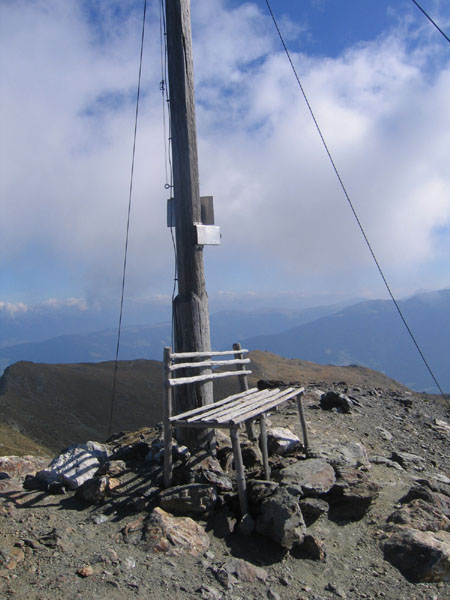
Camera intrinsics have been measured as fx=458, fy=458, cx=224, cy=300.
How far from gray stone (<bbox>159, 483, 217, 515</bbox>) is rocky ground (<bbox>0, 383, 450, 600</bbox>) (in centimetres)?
1

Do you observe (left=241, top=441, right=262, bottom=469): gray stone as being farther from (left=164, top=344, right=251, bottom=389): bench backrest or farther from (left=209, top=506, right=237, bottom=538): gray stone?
(left=209, top=506, right=237, bottom=538): gray stone

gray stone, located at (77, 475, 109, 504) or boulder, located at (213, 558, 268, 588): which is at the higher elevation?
gray stone, located at (77, 475, 109, 504)

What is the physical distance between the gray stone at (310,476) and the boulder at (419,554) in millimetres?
1002

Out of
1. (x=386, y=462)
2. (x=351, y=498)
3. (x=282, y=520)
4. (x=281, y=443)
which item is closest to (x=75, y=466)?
(x=282, y=520)

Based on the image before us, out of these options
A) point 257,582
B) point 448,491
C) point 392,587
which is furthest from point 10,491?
point 448,491

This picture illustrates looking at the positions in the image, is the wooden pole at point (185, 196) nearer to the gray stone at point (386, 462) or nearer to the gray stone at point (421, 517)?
the gray stone at point (421, 517)

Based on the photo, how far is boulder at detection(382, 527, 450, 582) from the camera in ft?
17.0

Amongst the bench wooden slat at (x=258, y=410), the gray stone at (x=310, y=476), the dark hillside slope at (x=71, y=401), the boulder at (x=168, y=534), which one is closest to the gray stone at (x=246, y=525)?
the boulder at (x=168, y=534)

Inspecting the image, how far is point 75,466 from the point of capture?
6691 millimetres

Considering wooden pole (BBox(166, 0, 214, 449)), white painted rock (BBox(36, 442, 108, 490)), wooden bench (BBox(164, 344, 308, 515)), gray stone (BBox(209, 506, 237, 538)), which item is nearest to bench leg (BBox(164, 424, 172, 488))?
wooden bench (BBox(164, 344, 308, 515))

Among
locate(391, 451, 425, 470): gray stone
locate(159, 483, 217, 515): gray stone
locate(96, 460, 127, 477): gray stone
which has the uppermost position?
locate(96, 460, 127, 477): gray stone

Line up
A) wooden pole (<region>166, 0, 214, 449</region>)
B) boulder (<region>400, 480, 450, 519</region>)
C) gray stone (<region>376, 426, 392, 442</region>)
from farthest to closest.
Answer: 1. gray stone (<region>376, 426, 392, 442</region>)
2. wooden pole (<region>166, 0, 214, 449</region>)
3. boulder (<region>400, 480, 450, 519</region>)

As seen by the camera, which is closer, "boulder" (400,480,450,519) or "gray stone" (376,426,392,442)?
"boulder" (400,480,450,519)

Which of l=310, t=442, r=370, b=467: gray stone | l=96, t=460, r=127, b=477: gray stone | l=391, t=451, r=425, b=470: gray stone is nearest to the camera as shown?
l=96, t=460, r=127, b=477: gray stone
